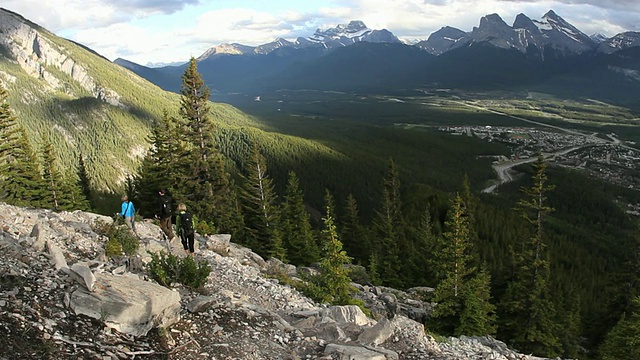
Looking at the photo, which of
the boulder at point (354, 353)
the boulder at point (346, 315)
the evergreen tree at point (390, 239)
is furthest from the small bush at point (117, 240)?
the evergreen tree at point (390, 239)

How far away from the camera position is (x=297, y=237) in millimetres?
45094

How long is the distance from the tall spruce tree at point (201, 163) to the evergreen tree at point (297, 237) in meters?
6.84

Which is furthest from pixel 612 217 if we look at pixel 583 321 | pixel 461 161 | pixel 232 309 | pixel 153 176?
pixel 232 309

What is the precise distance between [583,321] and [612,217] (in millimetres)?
91745

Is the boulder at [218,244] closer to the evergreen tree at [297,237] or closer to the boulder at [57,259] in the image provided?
the boulder at [57,259]

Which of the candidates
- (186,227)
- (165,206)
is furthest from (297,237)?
(186,227)

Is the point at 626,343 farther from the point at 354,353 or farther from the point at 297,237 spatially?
the point at 297,237

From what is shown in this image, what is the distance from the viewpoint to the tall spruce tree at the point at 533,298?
3228cm

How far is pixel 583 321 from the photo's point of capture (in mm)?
49625

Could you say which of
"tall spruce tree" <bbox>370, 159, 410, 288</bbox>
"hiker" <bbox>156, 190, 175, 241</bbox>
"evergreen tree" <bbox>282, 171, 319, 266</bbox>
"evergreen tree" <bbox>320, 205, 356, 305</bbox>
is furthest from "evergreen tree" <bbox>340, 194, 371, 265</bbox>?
"hiker" <bbox>156, 190, 175, 241</bbox>

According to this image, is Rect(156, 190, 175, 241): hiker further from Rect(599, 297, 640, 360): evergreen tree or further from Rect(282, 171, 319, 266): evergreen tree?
Rect(599, 297, 640, 360): evergreen tree

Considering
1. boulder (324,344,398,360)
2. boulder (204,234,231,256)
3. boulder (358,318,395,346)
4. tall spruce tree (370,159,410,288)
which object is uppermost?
boulder (324,344,398,360)

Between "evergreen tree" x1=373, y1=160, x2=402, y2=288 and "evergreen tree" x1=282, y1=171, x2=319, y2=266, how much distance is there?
699cm

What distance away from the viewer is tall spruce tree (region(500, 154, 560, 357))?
32.3 meters
